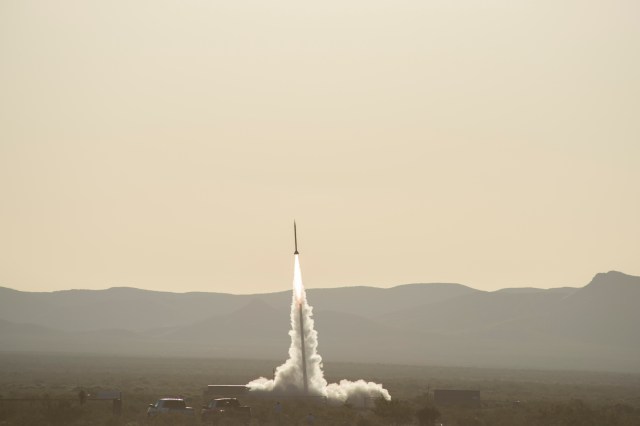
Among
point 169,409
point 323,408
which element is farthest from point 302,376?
point 169,409

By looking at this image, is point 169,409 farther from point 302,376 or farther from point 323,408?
point 302,376

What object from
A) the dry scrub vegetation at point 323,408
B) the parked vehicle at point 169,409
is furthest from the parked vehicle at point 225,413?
the parked vehicle at point 169,409

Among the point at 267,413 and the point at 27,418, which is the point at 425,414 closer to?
A: the point at 267,413

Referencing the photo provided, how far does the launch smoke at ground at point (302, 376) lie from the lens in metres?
82.4

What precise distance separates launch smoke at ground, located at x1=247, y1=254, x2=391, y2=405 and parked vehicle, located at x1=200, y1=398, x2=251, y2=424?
62.2 ft

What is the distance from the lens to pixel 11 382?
10544 centimetres

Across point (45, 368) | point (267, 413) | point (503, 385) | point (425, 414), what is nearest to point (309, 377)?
point (267, 413)

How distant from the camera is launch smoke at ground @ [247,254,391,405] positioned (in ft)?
270

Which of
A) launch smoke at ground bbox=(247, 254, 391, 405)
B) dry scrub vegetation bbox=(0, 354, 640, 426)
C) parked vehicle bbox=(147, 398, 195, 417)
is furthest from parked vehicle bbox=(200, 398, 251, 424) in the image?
launch smoke at ground bbox=(247, 254, 391, 405)

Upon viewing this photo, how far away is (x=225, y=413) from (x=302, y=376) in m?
24.2

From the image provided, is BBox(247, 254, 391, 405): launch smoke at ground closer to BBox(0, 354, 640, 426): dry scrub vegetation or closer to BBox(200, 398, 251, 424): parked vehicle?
BBox(0, 354, 640, 426): dry scrub vegetation

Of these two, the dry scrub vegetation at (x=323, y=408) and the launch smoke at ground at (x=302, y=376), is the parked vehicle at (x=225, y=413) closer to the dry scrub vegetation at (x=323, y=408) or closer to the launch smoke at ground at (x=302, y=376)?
the dry scrub vegetation at (x=323, y=408)

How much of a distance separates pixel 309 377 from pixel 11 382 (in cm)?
3357

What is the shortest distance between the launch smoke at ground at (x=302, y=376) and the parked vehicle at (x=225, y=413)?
18955 mm
